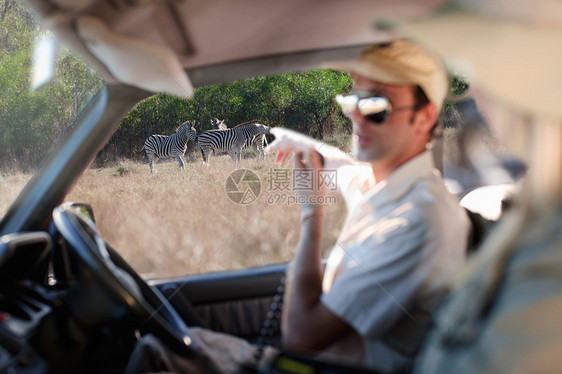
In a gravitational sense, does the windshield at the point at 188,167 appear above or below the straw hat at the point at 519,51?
below

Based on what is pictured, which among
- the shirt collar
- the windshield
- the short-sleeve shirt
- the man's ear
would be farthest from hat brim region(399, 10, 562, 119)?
the windshield

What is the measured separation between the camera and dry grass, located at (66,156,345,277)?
2100 millimetres

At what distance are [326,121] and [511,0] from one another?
1450mm

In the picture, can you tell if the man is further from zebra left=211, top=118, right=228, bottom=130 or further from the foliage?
the foliage

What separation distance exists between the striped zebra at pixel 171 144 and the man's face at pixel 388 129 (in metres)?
0.98

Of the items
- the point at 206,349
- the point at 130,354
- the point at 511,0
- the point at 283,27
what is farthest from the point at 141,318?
the point at 511,0

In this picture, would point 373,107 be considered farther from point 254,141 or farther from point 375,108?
point 254,141

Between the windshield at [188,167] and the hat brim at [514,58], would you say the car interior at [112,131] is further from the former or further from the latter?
the hat brim at [514,58]

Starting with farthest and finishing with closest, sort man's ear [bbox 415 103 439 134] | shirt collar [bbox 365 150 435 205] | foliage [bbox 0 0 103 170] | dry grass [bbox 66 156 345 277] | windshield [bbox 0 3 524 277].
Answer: dry grass [bbox 66 156 345 277]
windshield [bbox 0 3 524 277]
foliage [bbox 0 0 103 170]
man's ear [bbox 415 103 439 134]
shirt collar [bbox 365 150 435 205]

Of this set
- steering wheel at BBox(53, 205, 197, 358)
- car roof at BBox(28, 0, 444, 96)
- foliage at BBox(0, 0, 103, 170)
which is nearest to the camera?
car roof at BBox(28, 0, 444, 96)

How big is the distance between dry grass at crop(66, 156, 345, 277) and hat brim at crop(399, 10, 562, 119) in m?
1.41

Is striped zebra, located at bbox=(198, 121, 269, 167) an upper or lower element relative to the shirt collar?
lower

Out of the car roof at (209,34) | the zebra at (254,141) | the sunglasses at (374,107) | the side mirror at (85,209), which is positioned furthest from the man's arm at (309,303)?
the side mirror at (85,209)

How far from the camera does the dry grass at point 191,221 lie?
6.89 ft
